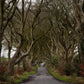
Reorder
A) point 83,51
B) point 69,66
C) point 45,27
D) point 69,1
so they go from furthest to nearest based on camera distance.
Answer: point 45,27 < point 69,66 < point 69,1 < point 83,51

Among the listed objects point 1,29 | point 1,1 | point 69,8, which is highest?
point 69,8

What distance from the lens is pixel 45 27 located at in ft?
101

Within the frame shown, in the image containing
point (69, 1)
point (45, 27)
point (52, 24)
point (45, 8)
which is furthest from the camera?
point (45, 27)

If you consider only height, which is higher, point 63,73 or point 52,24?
point 52,24

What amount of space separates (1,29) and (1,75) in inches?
167

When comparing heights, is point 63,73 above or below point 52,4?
below

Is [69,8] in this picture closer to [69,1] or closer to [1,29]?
[69,1]

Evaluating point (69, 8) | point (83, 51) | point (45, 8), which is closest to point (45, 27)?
point (45, 8)

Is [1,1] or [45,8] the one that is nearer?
[1,1]

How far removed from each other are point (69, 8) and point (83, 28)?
5.56 meters

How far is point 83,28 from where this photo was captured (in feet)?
46.5

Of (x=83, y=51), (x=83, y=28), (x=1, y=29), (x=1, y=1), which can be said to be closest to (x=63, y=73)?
(x=83, y=51)

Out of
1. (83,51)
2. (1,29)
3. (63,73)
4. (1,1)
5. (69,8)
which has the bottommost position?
(63,73)

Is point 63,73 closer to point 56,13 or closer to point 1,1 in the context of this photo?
point 56,13
